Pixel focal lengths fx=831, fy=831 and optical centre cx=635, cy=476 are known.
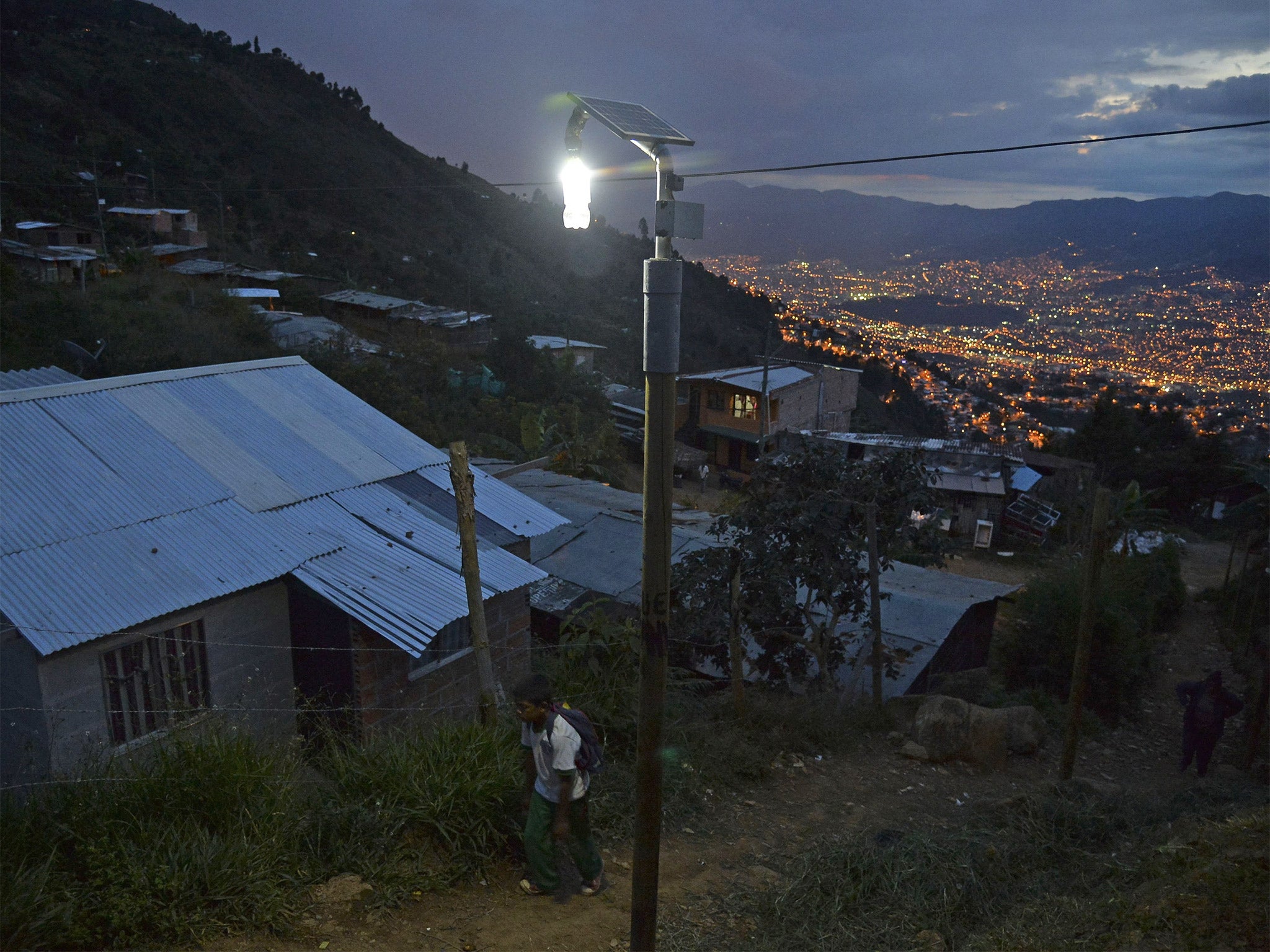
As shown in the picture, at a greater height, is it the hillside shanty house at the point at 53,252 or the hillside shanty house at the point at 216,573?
the hillside shanty house at the point at 53,252

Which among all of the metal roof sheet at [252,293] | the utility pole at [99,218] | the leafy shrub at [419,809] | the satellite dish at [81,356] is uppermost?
the utility pole at [99,218]

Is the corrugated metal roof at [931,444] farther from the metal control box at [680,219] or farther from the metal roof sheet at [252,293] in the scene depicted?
the metal control box at [680,219]

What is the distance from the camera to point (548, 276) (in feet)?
229

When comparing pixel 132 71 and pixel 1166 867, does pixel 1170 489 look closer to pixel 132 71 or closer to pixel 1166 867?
pixel 1166 867

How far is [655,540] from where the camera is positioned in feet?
14.1

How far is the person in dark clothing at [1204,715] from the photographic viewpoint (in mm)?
9992

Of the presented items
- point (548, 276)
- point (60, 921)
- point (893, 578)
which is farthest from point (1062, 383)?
point (60, 921)

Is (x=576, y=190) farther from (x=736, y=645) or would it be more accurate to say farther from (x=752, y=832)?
(x=736, y=645)

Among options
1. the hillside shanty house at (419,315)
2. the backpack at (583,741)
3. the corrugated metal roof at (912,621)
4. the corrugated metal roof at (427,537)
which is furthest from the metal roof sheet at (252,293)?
the backpack at (583,741)

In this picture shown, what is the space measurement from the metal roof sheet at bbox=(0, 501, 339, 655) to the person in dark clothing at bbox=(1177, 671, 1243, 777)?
10.3 metres

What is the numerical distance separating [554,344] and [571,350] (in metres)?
1.49

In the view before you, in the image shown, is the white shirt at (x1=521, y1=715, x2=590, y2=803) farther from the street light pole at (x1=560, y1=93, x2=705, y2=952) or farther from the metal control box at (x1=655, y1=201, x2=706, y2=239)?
the metal control box at (x1=655, y1=201, x2=706, y2=239)

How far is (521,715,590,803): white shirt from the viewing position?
4.92 meters

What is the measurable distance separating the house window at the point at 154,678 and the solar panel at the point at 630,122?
5761mm
